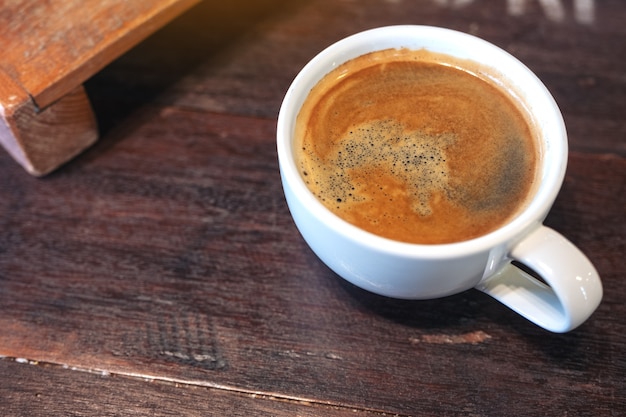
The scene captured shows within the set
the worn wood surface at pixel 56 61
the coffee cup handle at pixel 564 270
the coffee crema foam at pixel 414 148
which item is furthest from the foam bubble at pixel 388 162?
the worn wood surface at pixel 56 61

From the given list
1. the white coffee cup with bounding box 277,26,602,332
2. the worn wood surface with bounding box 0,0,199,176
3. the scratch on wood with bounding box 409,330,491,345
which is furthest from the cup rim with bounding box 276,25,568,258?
the worn wood surface with bounding box 0,0,199,176

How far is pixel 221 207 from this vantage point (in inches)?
32.8

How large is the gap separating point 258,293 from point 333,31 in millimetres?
418

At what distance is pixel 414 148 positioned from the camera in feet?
2.34

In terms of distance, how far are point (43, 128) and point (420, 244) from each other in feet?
1.53

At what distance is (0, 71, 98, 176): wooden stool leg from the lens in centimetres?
77

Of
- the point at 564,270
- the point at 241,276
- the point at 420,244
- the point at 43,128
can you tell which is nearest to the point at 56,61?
the point at 43,128

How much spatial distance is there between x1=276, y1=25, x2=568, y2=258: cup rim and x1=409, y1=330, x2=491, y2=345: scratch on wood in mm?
145

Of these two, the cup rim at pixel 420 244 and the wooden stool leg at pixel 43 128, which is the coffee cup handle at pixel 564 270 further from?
the wooden stool leg at pixel 43 128

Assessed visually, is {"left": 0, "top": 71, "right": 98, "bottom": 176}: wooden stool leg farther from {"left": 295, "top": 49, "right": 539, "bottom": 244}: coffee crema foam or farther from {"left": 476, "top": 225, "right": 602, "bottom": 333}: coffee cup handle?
{"left": 476, "top": 225, "right": 602, "bottom": 333}: coffee cup handle

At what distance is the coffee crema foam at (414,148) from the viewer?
669mm

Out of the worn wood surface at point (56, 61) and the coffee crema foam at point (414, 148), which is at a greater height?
the worn wood surface at point (56, 61)

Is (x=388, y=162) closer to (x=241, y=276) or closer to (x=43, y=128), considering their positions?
(x=241, y=276)

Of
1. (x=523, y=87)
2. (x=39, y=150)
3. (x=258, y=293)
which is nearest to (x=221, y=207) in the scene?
(x=258, y=293)
